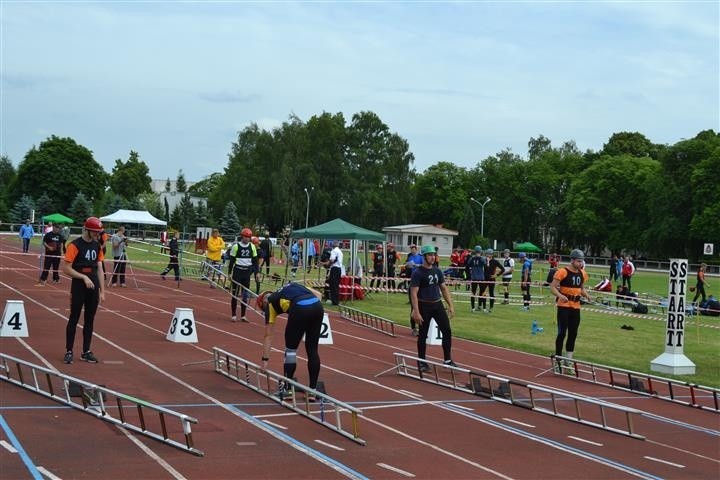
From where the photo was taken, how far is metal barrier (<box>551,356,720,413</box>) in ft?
39.5

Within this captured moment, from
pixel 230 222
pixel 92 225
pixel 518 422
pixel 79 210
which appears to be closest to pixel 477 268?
pixel 92 225

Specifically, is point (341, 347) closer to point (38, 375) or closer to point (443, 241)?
point (38, 375)

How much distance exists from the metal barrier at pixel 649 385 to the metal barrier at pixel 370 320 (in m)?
5.27

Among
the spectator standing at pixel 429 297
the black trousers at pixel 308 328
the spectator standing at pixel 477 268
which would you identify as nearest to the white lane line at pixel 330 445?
the black trousers at pixel 308 328

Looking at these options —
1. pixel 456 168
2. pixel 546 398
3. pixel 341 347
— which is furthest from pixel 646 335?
pixel 456 168

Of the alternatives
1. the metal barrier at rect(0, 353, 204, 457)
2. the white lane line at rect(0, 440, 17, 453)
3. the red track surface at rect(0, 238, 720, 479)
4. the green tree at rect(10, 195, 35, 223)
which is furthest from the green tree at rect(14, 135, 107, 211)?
the white lane line at rect(0, 440, 17, 453)

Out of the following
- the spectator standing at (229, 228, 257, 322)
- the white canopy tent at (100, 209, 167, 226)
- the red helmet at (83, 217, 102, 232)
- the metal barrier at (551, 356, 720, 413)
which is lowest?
the metal barrier at (551, 356, 720, 413)

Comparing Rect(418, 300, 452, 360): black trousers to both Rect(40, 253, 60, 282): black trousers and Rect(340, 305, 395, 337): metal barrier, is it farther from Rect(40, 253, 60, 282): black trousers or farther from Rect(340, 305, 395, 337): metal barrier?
Rect(40, 253, 60, 282): black trousers

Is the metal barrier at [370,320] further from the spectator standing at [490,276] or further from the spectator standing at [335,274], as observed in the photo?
the spectator standing at [490,276]

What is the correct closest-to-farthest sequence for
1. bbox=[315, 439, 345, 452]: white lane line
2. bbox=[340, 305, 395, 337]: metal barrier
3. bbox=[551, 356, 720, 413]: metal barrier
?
1. bbox=[315, 439, 345, 452]: white lane line
2. bbox=[551, 356, 720, 413]: metal barrier
3. bbox=[340, 305, 395, 337]: metal barrier

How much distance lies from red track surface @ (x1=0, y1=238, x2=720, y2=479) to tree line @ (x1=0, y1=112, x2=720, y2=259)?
70.3 meters

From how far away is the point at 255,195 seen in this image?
9250cm

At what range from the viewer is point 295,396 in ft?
33.8

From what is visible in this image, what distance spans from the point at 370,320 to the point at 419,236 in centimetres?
7821
